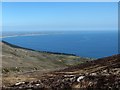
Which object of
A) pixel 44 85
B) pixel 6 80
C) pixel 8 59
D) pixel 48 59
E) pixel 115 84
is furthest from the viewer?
pixel 48 59

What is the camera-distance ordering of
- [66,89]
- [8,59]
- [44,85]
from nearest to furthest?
[66,89] < [44,85] < [8,59]

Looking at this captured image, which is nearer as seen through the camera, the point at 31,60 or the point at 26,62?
the point at 26,62

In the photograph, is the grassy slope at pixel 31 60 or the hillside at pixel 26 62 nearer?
the hillside at pixel 26 62

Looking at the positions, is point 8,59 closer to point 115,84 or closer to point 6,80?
point 6,80

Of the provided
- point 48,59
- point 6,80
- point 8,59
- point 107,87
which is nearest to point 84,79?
point 107,87

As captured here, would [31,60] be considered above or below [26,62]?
below

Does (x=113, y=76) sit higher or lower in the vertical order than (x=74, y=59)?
higher

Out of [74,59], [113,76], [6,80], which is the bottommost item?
[74,59]

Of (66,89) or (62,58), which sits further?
(62,58)

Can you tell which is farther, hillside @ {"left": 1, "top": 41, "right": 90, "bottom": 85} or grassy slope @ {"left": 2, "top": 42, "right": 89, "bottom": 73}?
grassy slope @ {"left": 2, "top": 42, "right": 89, "bottom": 73}

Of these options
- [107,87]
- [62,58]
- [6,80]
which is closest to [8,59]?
[62,58]

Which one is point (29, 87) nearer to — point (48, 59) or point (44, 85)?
point (44, 85)
